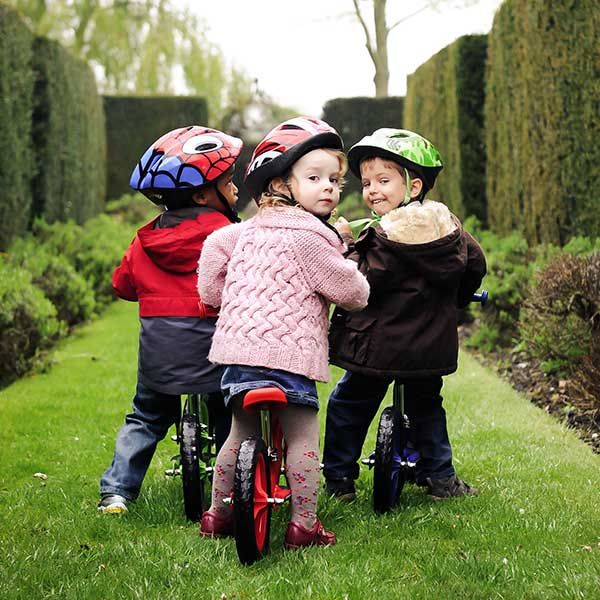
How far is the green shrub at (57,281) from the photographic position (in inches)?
372

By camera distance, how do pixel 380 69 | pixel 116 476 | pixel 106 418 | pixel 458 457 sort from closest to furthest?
1. pixel 116 476
2. pixel 458 457
3. pixel 106 418
4. pixel 380 69

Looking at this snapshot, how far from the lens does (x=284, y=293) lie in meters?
3.49

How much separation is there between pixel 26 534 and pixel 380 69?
23.4m

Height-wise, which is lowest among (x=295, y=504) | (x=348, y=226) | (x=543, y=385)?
(x=543, y=385)

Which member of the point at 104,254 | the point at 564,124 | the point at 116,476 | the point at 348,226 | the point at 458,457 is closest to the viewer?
the point at 348,226

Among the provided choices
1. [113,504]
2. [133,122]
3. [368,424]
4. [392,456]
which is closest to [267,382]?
[392,456]

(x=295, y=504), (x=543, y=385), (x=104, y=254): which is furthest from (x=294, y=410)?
(x=104, y=254)

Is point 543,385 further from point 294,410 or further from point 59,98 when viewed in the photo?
point 59,98

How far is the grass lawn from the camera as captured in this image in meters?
3.29

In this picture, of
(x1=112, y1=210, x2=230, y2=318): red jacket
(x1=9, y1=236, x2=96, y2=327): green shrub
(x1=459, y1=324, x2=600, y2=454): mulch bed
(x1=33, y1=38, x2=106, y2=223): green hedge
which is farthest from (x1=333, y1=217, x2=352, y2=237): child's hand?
(x1=33, y1=38, x2=106, y2=223): green hedge

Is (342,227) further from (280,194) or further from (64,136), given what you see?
(64,136)

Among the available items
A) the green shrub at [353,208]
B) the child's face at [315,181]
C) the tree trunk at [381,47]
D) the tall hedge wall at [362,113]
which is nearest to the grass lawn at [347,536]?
the child's face at [315,181]

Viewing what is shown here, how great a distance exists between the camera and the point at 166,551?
12.0ft

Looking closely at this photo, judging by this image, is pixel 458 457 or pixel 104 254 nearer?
pixel 458 457
